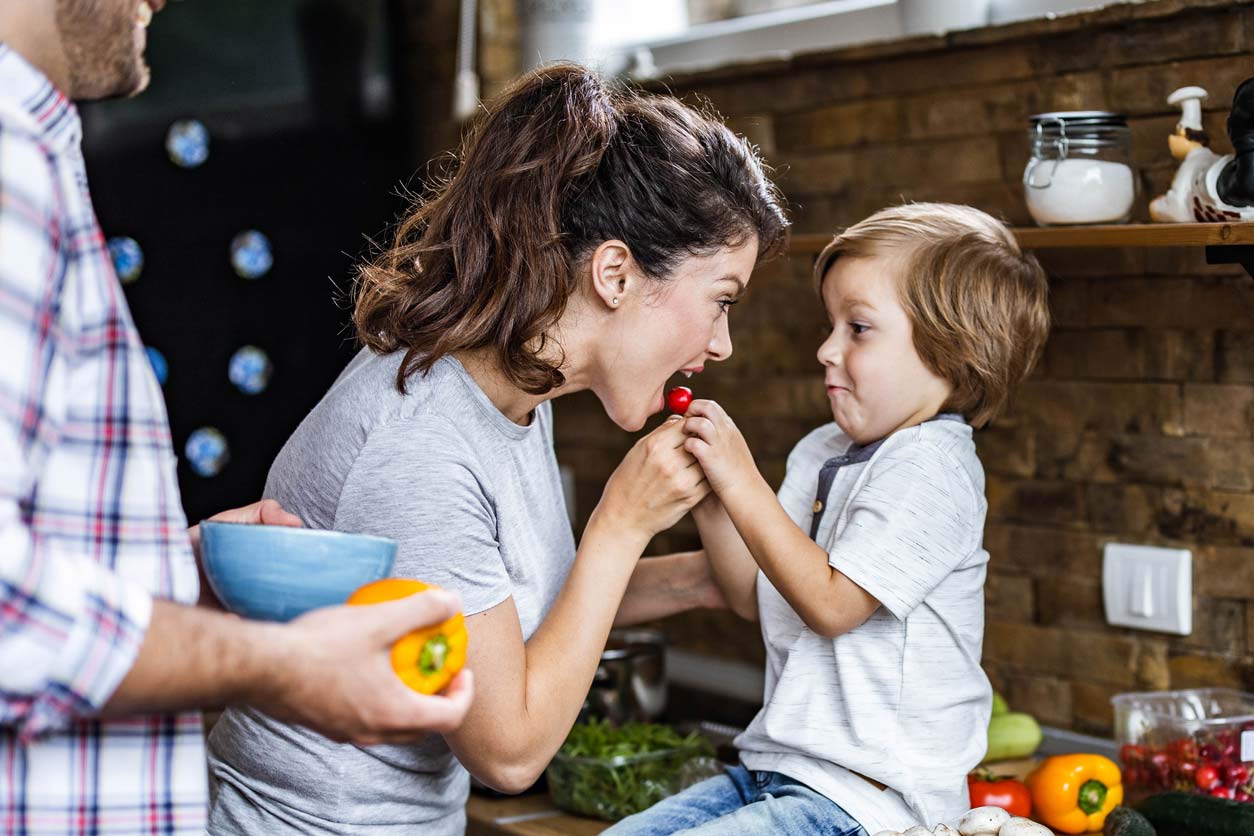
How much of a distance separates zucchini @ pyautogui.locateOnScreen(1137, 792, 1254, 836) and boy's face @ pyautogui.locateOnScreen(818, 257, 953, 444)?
52 centimetres

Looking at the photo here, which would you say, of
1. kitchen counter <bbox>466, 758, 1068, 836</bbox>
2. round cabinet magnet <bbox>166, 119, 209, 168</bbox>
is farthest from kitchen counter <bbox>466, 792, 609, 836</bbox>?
round cabinet magnet <bbox>166, 119, 209, 168</bbox>

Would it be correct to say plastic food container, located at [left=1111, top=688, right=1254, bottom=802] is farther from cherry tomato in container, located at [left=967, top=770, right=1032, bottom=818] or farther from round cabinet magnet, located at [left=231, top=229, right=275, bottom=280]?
round cabinet magnet, located at [left=231, top=229, right=275, bottom=280]

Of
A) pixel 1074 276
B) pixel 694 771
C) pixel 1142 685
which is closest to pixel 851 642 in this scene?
pixel 694 771

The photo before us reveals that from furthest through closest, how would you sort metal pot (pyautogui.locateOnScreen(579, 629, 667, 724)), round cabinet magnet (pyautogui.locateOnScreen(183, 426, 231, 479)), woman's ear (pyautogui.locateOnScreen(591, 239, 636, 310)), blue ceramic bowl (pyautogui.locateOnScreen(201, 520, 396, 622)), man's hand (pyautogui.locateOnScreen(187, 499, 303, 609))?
round cabinet magnet (pyautogui.locateOnScreen(183, 426, 231, 479)) → metal pot (pyautogui.locateOnScreen(579, 629, 667, 724)) → woman's ear (pyautogui.locateOnScreen(591, 239, 636, 310)) → man's hand (pyautogui.locateOnScreen(187, 499, 303, 609)) → blue ceramic bowl (pyautogui.locateOnScreen(201, 520, 396, 622))

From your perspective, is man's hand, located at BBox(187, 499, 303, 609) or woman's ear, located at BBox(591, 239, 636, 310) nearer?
man's hand, located at BBox(187, 499, 303, 609)

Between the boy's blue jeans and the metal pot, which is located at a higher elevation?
the boy's blue jeans

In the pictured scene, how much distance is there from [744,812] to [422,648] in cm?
70

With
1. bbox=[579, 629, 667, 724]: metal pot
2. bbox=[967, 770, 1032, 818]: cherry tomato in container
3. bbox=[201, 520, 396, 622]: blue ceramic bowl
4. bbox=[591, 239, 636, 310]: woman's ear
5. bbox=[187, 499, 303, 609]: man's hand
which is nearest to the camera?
bbox=[201, 520, 396, 622]: blue ceramic bowl

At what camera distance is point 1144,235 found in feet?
5.17

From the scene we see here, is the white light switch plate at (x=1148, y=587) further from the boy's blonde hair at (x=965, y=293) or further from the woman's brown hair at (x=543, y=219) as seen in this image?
the woman's brown hair at (x=543, y=219)

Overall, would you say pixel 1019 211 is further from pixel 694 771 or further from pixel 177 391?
pixel 177 391

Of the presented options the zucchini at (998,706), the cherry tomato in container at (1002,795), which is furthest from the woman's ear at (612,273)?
the zucchini at (998,706)

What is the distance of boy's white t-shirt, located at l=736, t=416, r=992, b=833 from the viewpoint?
60.5 inches

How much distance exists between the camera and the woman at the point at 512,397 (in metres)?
1.37
